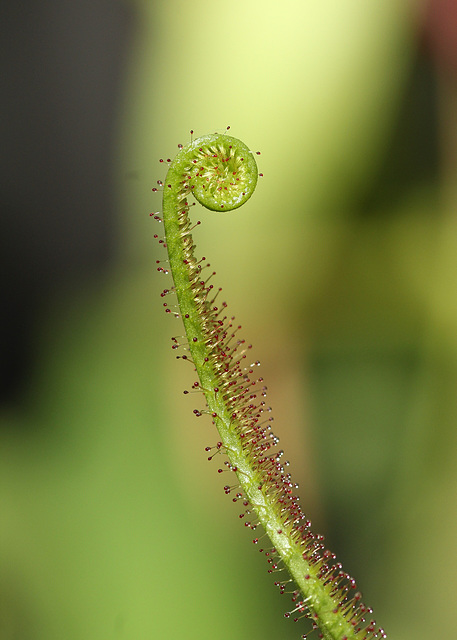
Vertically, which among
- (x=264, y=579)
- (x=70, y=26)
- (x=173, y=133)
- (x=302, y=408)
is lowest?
(x=264, y=579)

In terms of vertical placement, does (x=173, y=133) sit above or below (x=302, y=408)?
above

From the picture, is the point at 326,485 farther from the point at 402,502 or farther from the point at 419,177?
the point at 419,177

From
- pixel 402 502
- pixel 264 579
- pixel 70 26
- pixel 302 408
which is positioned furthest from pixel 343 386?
pixel 70 26

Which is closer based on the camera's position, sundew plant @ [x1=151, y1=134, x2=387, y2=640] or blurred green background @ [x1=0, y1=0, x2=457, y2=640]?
sundew plant @ [x1=151, y1=134, x2=387, y2=640]

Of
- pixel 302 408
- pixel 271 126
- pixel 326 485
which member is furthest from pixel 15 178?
pixel 326 485

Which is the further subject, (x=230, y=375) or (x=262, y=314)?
(x=262, y=314)

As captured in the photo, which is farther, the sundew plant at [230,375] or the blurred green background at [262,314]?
the blurred green background at [262,314]
